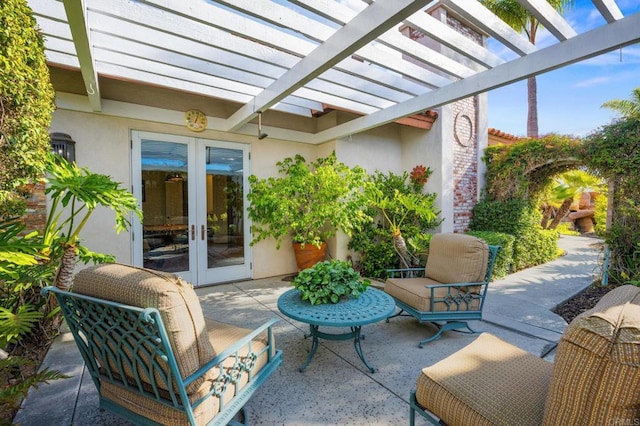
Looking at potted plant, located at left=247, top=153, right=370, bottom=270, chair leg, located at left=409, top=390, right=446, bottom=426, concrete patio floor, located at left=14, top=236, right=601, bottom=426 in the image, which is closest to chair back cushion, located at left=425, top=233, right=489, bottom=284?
concrete patio floor, located at left=14, top=236, right=601, bottom=426

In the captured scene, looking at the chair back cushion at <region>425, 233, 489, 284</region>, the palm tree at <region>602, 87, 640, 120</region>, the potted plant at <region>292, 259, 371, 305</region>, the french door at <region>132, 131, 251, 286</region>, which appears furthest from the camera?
the palm tree at <region>602, 87, 640, 120</region>

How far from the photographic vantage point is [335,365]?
9.59 feet

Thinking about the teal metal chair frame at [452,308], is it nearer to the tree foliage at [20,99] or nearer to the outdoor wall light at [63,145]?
the tree foliage at [20,99]

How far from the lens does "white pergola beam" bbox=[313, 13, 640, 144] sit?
2.81 metres

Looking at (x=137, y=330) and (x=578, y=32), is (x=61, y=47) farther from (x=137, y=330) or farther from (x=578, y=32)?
(x=578, y=32)

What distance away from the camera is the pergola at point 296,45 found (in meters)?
2.77

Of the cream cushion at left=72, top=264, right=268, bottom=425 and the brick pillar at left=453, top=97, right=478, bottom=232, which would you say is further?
the brick pillar at left=453, top=97, right=478, bottom=232

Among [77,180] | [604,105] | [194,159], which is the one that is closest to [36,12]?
[77,180]

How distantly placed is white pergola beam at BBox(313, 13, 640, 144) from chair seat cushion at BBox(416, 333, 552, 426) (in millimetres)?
3110

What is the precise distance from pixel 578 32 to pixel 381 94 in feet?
7.85

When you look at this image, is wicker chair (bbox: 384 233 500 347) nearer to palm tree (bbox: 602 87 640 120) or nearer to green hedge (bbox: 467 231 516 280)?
green hedge (bbox: 467 231 516 280)

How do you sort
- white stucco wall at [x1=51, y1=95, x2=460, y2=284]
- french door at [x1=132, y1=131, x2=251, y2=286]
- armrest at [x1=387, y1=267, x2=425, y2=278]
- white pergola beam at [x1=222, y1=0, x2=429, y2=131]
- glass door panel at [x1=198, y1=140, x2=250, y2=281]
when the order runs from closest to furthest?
white pergola beam at [x1=222, y1=0, x2=429, y2=131]
armrest at [x1=387, y1=267, x2=425, y2=278]
white stucco wall at [x1=51, y1=95, x2=460, y2=284]
french door at [x1=132, y1=131, x2=251, y2=286]
glass door panel at [x1=198, y1=140, x2=250, y2=281]

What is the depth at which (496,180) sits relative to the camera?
287 inches

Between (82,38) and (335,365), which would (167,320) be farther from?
(82,38)
